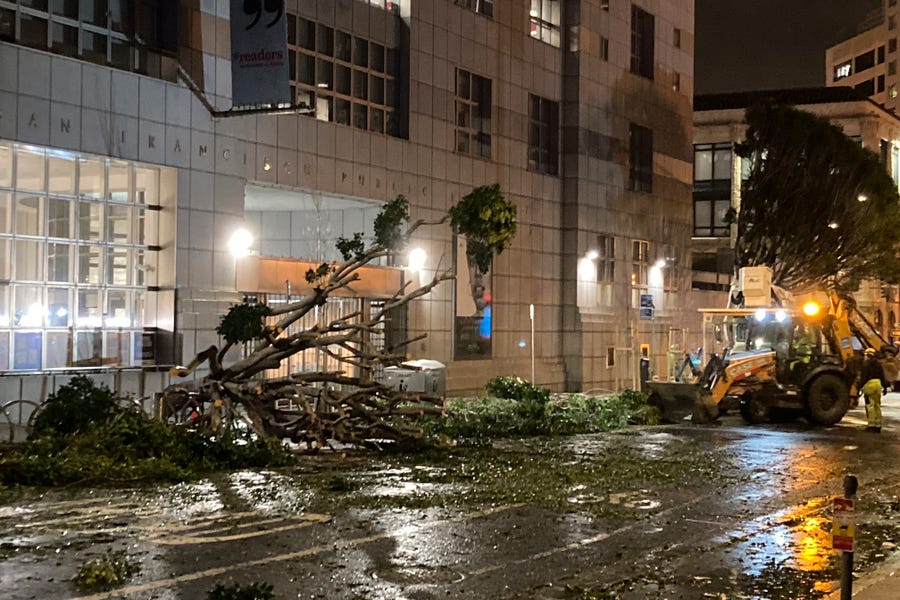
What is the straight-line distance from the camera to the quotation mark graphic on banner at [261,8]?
23.3 meters

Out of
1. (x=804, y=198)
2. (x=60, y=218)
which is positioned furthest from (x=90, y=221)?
(x=804, y=198)

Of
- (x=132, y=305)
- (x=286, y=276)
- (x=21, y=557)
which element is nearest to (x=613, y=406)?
(x=286, y=276)

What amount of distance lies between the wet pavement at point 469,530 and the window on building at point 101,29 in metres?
10.4

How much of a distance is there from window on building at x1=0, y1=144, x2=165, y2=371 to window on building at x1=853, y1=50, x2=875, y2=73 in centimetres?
13670

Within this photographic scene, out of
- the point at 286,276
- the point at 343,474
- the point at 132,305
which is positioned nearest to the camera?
the point at 343,474

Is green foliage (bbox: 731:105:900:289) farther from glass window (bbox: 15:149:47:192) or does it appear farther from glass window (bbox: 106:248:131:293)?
glass window (bbox: 15:149:47:192)

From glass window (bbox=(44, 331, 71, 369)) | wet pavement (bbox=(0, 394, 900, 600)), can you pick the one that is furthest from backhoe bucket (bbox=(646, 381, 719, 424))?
glass window (bbox=(44, 331, 71, 369))

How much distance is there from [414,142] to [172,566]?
21710 mm

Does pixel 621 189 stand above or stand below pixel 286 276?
above

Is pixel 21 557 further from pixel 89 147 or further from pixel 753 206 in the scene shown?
pixel 753 206

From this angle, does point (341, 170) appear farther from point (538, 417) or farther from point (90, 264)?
point (538, 417)

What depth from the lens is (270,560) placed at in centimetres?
1011

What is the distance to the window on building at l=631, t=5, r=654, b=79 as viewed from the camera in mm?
41469

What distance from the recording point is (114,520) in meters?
11.9
